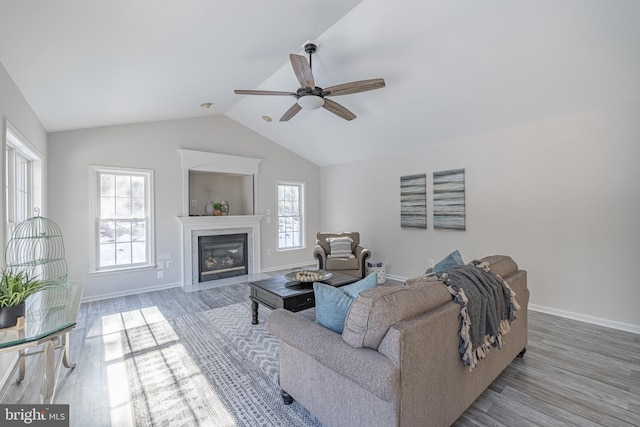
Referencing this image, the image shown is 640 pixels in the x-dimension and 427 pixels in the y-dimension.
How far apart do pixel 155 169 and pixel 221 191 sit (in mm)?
1443

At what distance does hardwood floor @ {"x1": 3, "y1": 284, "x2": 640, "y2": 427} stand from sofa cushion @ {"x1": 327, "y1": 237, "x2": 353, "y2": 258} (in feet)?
9.25

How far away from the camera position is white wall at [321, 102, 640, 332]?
3.11 m

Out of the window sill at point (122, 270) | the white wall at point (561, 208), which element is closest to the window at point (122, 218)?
the window sill at point (122, 270)

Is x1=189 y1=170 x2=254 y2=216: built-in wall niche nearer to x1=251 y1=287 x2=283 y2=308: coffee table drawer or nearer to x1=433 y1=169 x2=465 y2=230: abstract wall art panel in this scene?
x1=251 y1=287 x2=283 y2=308: coffee table drawer

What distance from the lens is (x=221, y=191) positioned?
6137 millimetres

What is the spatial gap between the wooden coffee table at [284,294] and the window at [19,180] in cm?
226

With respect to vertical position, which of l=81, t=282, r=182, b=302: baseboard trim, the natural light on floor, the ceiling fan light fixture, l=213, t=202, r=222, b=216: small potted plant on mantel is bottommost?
the natural light on floor

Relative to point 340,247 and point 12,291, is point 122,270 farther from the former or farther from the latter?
point 340,247

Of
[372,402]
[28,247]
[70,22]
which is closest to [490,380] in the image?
[372,402]

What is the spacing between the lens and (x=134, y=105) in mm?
3838

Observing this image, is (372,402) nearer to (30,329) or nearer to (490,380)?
(490,380)

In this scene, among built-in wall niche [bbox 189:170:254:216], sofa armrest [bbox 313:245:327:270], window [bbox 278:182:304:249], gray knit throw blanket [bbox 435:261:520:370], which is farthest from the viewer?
window [bbox 278:182:304:249]

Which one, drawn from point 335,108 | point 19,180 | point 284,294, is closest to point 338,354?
point 284,294

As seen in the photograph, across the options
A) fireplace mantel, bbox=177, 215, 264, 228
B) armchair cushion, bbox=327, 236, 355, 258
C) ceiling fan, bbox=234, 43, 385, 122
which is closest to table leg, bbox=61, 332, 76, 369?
ceiling fan, bbox=234, 43, 385, 122
